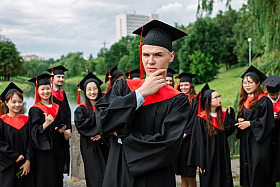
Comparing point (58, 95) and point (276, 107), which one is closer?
point (276, 107)

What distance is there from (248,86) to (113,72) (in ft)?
9.65


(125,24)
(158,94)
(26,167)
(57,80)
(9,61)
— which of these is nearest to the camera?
(158,94)

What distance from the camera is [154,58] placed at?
2.16m

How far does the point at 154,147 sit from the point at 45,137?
2.53 metres

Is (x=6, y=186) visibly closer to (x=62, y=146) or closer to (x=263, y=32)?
(x=62, y=146)

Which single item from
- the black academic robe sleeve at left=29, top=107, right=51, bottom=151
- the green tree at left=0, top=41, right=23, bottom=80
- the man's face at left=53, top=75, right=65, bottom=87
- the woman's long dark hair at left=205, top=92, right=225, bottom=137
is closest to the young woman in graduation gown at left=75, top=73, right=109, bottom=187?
the black academic robe sleeve at left=29, top=107, right=51, bottom=151

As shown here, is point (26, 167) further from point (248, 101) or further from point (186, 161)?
point (248, 101)

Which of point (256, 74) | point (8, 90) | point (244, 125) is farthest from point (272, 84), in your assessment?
point (8, 90)

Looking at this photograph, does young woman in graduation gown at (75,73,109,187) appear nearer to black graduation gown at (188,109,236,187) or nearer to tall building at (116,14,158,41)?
black graduation gown at (188,109,236,187)

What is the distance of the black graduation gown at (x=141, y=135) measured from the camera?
1961 mm

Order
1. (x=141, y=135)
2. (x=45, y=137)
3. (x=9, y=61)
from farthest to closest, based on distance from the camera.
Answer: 1. (x=9, y=61)
2. (x=45, y=137)
3. (x=141, y=135)

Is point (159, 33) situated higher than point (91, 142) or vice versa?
point (159, 33)

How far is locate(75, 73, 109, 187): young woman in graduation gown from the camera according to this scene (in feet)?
13.7

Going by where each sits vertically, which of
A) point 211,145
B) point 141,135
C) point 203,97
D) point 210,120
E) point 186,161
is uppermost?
point 203,97
